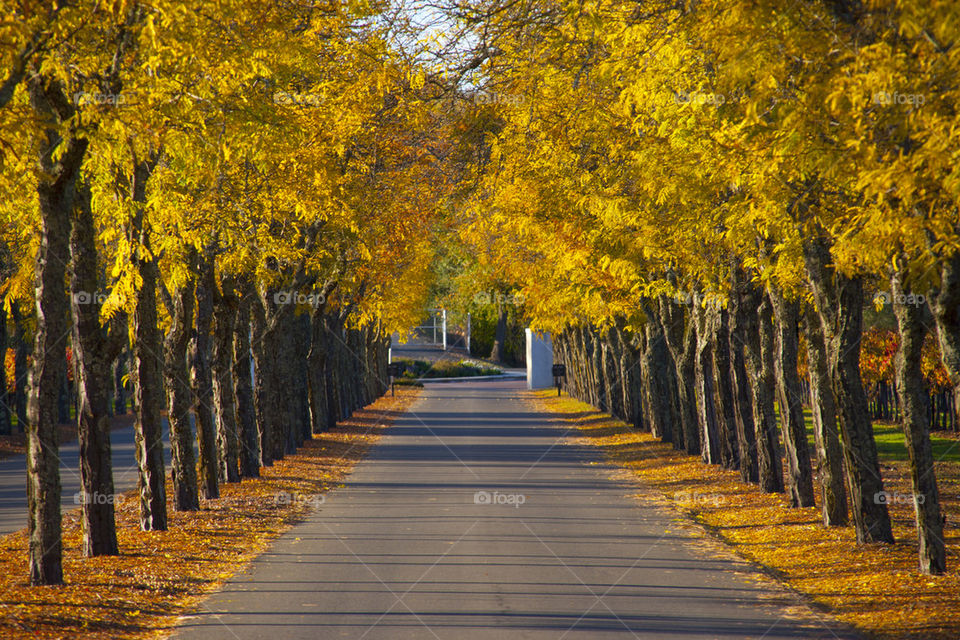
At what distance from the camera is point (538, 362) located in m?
74.1

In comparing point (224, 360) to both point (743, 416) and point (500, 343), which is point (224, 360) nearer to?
point (743, 416)

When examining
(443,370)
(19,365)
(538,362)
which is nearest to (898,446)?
(19,365)

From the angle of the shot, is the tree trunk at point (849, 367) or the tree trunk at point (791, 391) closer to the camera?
the tree trunk at point (849, 367)

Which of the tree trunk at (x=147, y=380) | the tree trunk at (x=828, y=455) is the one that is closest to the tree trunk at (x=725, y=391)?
the tree trunk at (x=828, y=455)

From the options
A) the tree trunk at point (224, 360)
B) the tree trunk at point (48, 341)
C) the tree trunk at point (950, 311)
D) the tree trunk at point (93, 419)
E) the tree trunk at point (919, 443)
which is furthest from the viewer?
the tree trunk at point (224, 360)

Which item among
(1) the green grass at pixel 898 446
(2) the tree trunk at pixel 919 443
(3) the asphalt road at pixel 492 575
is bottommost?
(1) the green grass at pixel 898 446

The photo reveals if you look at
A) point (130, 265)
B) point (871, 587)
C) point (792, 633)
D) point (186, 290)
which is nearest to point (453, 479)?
point (186, 290)

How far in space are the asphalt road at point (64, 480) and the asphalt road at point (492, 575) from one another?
4811 millimetres

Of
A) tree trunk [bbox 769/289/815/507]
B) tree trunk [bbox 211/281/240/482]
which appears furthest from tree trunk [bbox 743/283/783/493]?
tree trunk [bbox 211/281/240/482]

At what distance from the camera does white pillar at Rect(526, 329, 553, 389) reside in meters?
73.5

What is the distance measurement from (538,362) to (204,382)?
5555 cm

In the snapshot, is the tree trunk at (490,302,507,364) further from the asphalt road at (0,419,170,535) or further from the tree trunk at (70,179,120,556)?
the tree trunk at (70,179,120,556)

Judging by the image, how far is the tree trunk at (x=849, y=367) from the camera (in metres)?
13.3

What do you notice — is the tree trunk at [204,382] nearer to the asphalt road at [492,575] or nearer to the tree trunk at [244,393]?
the asphalt road at [492,575]
